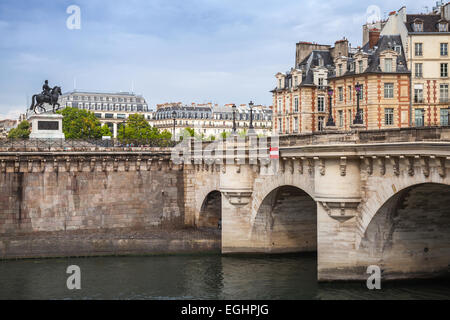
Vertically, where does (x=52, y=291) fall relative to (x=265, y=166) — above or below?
below

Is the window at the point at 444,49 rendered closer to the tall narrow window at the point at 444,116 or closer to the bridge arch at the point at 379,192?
the tall narrow window at the point at 444,116

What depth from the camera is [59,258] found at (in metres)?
42.0

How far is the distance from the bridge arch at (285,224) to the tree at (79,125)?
198ft

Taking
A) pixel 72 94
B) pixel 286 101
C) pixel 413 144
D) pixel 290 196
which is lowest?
pixel 290 196

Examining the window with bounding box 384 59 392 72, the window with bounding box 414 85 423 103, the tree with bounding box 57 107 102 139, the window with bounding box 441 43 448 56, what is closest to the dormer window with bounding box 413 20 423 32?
the window with bounding box 441 43 448 56

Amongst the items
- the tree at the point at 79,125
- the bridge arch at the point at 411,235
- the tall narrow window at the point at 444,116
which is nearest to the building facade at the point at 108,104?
the tree at the point at 79,125

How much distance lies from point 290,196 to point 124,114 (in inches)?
4237

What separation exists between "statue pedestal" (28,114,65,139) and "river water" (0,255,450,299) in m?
13.3

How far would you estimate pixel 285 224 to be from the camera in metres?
40.9

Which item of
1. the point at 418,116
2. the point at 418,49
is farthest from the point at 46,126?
the point at 418,49

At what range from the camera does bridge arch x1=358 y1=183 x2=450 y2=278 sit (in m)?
29.0
